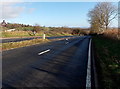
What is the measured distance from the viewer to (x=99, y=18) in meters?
64.0

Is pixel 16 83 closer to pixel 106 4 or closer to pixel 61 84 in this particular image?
pixel 61 84

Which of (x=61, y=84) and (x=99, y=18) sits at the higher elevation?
(x=99, y=18)

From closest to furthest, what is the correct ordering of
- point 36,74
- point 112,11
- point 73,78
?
point 73,78 < point 36,74 < point 112,11

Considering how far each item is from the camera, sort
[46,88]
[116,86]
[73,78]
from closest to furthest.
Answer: [46,88]
[116,86]
[73,78]

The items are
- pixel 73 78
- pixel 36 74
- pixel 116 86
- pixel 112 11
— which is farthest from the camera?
pixel 112 11

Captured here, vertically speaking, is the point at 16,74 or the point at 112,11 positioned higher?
the point at 112,11

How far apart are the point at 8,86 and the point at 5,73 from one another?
5.70 ft

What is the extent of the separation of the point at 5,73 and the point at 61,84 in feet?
8.50

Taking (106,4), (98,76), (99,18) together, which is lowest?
(98,76)

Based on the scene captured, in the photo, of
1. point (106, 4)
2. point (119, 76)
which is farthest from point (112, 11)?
point (119, 76)

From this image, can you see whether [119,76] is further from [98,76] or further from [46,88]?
[46,88]

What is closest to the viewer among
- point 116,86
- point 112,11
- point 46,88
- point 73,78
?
point 46,88

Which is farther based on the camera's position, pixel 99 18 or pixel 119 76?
pixel 99 18

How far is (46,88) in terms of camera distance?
5.20 metres
